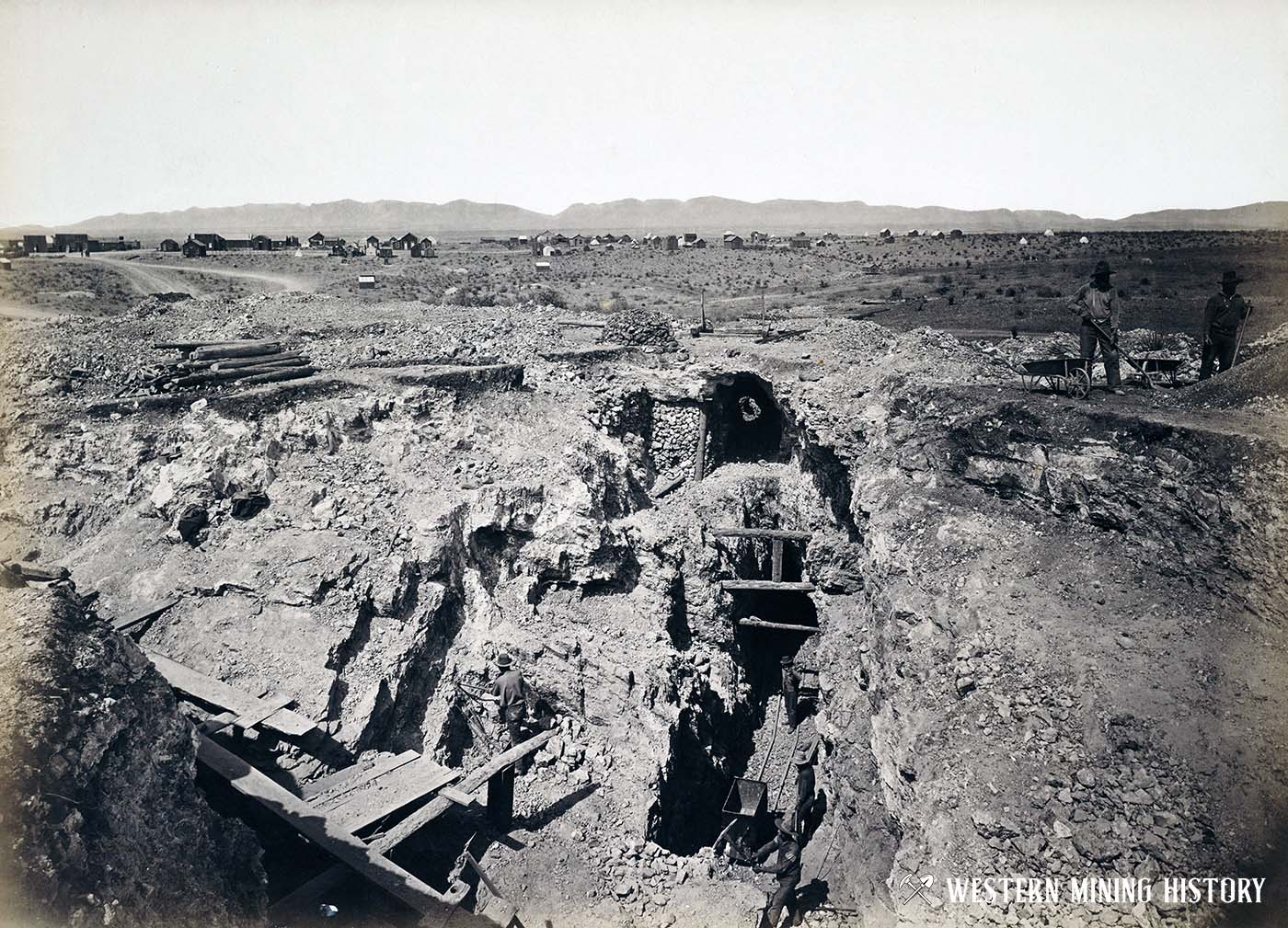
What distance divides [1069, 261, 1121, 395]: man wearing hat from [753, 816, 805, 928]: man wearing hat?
8430mm

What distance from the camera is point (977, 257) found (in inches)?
2082

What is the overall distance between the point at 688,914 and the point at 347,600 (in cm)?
651

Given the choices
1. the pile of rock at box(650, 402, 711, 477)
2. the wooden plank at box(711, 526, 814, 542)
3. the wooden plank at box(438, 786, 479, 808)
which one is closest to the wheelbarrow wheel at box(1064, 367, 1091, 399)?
the wooden plank at box(711, 526, 814, 542)

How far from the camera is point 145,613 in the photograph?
1042cm

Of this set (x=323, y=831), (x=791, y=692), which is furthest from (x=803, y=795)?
(x=323, y=831)

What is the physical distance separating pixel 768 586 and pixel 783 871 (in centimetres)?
511

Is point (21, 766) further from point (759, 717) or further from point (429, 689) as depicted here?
point (759, 717)

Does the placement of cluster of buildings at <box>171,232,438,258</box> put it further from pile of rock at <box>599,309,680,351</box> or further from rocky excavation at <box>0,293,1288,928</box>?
rocky excavation at <box>0,293,1288,928</box>

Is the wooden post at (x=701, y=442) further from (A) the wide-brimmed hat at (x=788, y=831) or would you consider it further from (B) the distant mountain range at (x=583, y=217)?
(B) the distant mountain range at (x=583, y=217)

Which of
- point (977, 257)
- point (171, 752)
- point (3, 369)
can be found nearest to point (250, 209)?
point (977, 257)

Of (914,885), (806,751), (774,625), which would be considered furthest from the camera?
(774,625)

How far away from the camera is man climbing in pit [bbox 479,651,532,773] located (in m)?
10.1

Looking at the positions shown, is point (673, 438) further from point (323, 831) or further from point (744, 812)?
point (323, 831)

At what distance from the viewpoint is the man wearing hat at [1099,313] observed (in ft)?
34.5
